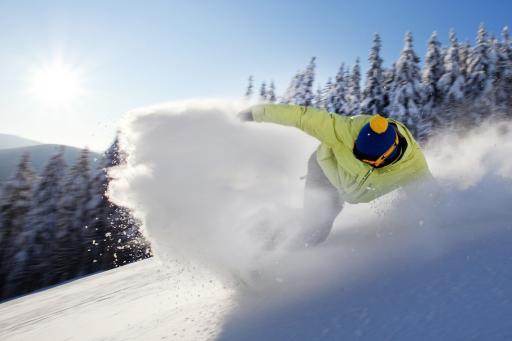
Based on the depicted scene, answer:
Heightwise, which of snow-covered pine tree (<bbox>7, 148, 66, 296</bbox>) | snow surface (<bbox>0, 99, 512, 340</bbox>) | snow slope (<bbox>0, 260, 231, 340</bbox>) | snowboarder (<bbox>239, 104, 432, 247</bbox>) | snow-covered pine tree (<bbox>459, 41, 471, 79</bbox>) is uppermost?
snow-covered pine tree (<bbox>459, 41, 471, 79</bbox>)

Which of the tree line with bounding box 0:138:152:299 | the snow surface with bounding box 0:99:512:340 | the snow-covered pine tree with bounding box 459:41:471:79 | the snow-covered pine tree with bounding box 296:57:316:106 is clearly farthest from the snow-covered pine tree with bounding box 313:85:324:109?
the snow surface with bounding box 0:99:512:340

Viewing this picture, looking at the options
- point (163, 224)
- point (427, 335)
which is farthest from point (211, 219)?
point (427, 335)

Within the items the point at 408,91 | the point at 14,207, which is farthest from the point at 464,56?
the point at 14,207

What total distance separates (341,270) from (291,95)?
34.8 m

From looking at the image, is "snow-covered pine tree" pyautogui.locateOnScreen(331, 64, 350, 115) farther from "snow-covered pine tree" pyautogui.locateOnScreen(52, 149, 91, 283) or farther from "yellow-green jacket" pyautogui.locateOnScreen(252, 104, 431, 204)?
"yellow-green jacket" pyautogui.locateOnScreen(252, 104, 431, 204)

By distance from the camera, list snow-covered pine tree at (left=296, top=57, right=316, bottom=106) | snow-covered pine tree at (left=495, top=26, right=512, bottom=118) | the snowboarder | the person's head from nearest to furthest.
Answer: the person's head → the snowboarder → snow-covered pine tree at (left=495, top=26, right=512, bottom=118) → snow-covered pine tree at (left=296, top=57, right=316, bottom=106)

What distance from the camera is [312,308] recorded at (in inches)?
129

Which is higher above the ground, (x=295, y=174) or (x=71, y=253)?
(x=295, y=174)

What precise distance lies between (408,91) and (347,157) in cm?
2376

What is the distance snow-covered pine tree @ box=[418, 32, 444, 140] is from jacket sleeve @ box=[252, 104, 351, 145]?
896 inches

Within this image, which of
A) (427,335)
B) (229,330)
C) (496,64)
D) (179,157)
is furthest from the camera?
(496,64)

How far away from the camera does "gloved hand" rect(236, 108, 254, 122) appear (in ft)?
18.9

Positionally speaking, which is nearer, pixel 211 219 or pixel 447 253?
pixel 447 253

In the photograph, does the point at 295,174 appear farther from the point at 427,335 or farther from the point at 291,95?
the point at 291,95
